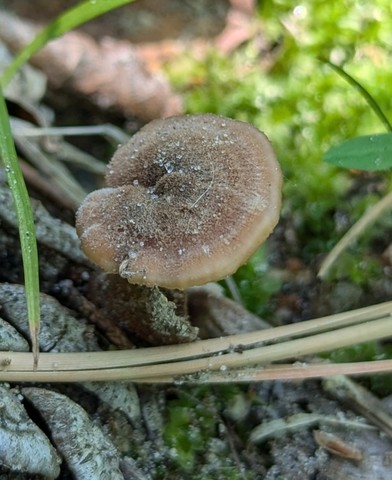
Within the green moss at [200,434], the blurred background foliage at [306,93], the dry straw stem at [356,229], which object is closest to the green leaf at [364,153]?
the dry straw stem at [356,229]

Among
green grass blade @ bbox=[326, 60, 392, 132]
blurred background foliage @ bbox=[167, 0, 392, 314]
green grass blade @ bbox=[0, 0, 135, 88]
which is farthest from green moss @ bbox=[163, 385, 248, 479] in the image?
green grass blade @ bbox=[0, 0, 135, 88]

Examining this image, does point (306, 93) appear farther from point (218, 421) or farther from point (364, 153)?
point (218, 421)

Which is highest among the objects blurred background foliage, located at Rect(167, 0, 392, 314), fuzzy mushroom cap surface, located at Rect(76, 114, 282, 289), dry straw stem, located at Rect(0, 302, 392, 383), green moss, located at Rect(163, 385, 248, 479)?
fuzzy mushroom cap surface, located at Rect(76, 114, 282, 289)

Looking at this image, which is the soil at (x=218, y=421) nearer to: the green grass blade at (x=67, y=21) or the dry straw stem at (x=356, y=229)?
the dry straw stem at (x=356, y=229)

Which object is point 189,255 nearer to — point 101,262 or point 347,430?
point 101,262

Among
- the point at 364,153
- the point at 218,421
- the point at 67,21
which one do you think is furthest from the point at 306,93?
the point at 218,421

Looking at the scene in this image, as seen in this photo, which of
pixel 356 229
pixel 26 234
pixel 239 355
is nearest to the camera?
pixel 26 234

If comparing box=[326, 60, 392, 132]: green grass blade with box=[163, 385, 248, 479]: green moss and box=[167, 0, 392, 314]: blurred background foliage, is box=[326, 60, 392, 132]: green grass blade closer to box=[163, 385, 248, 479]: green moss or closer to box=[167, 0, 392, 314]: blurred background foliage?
box=[167, 0, 392, 314]: blurred background foliage
